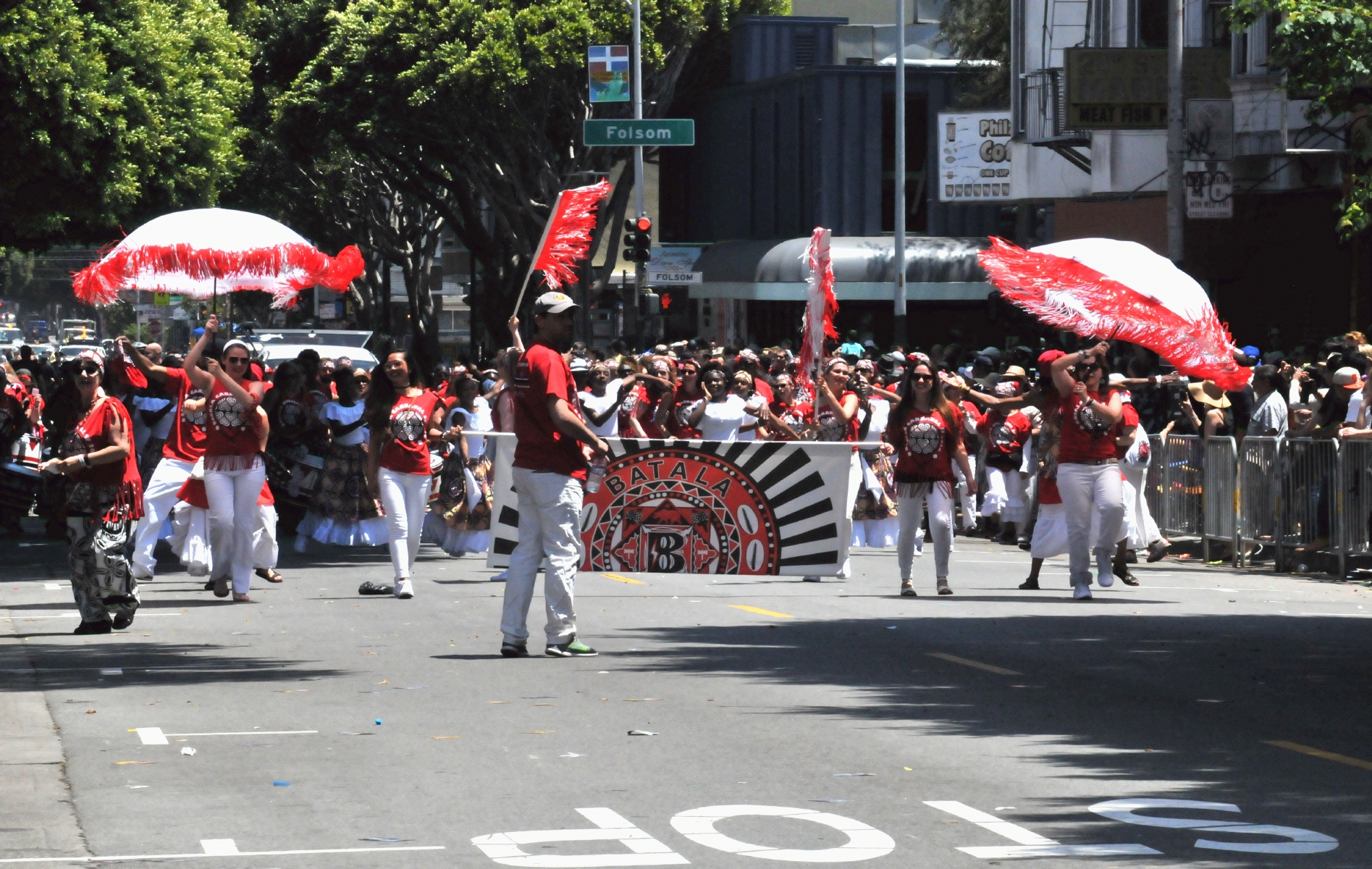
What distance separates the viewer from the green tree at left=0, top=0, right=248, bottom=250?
89.9 feet

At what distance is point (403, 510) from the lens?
15.4 m

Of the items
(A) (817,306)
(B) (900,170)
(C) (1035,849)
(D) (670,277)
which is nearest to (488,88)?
(D) (670,277)

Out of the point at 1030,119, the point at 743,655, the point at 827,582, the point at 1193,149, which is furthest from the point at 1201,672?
the point at 1030,119

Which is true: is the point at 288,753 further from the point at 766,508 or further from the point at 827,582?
the point at 827,582

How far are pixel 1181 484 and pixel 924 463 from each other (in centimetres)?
555

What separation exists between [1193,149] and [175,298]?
41994 millimetres

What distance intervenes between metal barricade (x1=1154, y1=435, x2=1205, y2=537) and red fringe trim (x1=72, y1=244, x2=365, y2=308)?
7.94 metres

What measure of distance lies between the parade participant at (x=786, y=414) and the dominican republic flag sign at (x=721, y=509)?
4217mm

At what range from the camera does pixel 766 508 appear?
14992 millimetres

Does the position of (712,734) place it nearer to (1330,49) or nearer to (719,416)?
(1330,49)

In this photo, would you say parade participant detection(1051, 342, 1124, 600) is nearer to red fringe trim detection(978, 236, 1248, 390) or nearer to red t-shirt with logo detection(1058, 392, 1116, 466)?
red t-shirt with logo detection(1058, 392, 1116, 466)

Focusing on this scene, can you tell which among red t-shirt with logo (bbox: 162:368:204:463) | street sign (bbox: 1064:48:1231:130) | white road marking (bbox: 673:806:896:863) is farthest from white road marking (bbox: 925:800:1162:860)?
street sign (bbox: 1064:48:1231:130)

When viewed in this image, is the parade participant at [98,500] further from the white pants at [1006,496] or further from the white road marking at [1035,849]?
the white pants at [1006,496]

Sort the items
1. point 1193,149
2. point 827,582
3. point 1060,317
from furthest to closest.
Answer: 1. point 1193,149
2. point 827,582
3. point 1060,317
